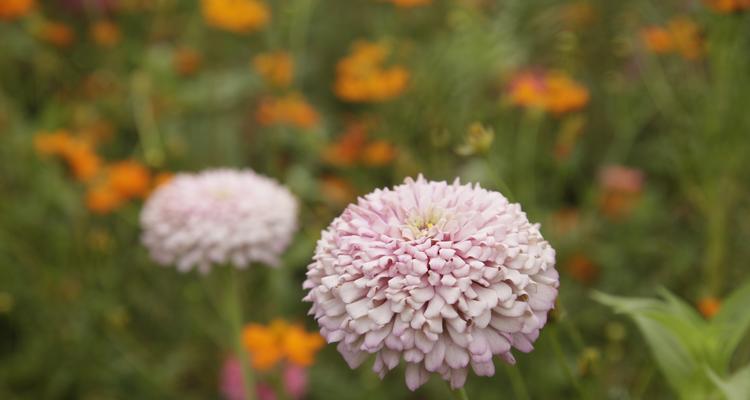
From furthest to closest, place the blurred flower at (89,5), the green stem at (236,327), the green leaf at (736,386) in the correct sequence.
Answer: the blurred flower at (89,5), the green stem at (236,327), the green leaf at (736,386)

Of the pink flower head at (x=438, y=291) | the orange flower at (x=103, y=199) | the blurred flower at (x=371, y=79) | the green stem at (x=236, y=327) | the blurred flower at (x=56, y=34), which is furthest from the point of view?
the blurred flower at (x=56, y=34)

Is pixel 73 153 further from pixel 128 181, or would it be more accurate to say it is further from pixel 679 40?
pixel 679 40

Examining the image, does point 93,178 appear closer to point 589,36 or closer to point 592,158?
point 592,158

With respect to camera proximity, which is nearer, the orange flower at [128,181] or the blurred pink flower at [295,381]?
the blurred pink flower at [295,381]

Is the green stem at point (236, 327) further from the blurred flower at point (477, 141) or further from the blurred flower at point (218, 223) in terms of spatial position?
the blurred flower at point (477, 141)

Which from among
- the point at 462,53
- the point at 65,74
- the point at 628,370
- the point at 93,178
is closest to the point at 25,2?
the point at 65,74

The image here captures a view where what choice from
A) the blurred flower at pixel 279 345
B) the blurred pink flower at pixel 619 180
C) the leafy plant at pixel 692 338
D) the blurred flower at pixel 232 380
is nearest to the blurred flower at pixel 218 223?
the blurred flower at pixel 279 345

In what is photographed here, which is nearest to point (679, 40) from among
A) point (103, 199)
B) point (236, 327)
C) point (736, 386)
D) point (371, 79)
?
point (371, 79)
